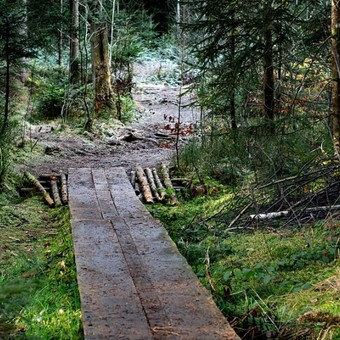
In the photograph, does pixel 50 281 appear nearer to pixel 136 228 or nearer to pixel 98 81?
pixel 136 228

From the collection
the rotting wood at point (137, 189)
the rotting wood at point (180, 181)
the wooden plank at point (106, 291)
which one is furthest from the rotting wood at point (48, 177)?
the wooden plank at point (106, 291)

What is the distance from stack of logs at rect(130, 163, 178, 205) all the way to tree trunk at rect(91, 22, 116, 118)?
748 centimetres

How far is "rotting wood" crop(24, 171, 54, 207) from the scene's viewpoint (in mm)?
11266

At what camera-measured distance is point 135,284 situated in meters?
5.49

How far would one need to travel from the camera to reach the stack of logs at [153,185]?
11.5 meters

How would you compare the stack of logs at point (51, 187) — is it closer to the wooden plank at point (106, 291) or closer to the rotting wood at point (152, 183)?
the rotting wood at point (152, 183)

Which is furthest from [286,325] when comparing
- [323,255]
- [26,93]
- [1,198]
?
[26,93]

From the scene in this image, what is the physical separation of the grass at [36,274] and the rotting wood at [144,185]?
1635mm

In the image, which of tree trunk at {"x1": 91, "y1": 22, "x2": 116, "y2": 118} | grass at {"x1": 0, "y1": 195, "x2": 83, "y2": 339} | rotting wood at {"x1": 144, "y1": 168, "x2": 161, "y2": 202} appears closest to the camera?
grass at {"x1": 0, "y1": 195, "x2": 83, "y2": 339}

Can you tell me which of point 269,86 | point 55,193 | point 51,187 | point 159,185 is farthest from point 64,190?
point 269,86

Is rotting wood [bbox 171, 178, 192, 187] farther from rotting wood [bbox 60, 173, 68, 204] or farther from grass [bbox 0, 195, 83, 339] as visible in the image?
grass [bbox 0, 195, 83, 339]

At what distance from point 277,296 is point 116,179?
22.2ft

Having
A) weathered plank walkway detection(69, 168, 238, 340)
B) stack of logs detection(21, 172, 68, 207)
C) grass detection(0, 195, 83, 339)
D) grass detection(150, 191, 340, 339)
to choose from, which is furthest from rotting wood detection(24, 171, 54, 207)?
grass detection(150, 191, 340, 339)

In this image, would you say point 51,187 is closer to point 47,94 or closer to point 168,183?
point 168,183
